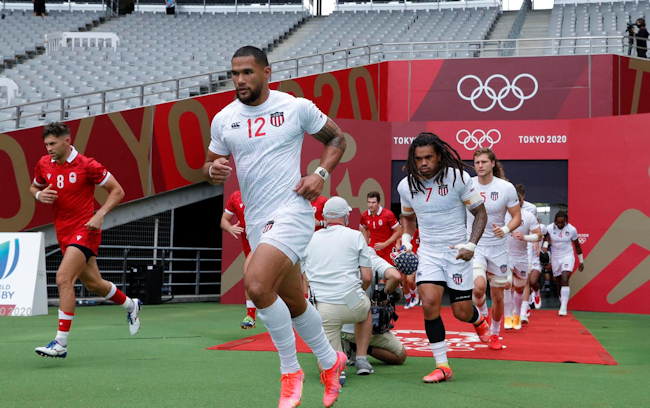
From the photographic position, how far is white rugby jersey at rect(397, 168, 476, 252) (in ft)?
23.3

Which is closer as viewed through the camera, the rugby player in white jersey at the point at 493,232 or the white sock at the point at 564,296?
the rugby player in white jersey at the point at 493,232

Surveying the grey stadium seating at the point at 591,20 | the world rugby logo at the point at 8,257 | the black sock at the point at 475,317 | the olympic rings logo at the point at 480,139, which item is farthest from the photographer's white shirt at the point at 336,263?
the grey stadium seating at the point at 591,20

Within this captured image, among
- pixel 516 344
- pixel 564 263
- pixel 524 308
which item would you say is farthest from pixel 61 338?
pixel 564 263

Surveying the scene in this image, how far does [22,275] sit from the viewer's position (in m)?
13.2

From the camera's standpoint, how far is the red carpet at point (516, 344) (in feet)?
27.9

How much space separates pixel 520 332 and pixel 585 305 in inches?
247

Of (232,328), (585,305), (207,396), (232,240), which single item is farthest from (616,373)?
(232,240)

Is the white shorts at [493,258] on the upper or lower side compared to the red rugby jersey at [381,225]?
lower

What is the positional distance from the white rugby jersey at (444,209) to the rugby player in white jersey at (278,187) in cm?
197

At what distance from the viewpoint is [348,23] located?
3062 centimetres

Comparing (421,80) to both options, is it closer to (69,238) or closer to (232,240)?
(232,240)

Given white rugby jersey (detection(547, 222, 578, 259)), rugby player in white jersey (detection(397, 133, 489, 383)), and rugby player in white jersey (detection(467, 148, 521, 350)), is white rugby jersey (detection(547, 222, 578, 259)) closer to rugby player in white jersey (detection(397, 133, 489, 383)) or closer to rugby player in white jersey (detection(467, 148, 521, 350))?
rugby player in white jersey (detection(467, 148, 521, 350))

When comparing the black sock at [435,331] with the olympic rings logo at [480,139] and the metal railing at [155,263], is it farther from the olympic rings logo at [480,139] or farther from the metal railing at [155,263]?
the olympic rings logo at [480,139]

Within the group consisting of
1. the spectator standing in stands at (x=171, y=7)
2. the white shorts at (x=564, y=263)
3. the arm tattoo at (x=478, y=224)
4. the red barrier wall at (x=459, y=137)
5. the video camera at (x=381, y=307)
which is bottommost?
the video camera at (x=381, y=307)
